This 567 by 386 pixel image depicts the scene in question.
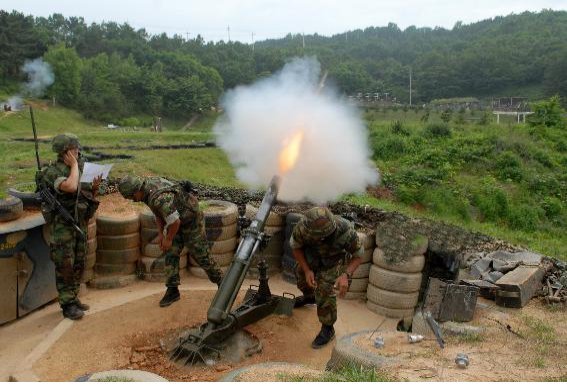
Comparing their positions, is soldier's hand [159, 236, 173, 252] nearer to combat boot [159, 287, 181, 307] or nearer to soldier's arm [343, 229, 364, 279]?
combat boot [159, 287, 181, 307]

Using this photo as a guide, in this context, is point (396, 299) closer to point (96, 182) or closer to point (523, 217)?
point (96, 182)

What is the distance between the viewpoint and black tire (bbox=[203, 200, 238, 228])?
8.05 meters

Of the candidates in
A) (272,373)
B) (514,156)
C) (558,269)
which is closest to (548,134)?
(514,156)

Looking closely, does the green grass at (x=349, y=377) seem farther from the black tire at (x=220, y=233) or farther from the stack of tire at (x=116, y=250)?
the stack of tire at (x=116, y=250)

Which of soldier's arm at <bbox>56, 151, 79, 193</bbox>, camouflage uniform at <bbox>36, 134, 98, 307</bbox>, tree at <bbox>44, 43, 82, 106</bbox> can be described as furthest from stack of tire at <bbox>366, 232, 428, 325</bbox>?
tree at <bbox>44, 43, 82, 106</bbox>

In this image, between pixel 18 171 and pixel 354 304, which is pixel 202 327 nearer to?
pixel 354 304

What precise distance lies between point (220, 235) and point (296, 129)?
1905 millimetres

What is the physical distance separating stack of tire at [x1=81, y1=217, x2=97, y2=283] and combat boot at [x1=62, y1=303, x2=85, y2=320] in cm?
88

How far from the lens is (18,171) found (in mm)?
14867

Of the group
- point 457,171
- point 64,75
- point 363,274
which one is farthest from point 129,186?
point 64,75

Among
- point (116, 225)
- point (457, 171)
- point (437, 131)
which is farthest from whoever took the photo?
point (437, 131)

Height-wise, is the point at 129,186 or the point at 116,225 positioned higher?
the point at 129,186

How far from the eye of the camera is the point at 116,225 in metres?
7.76

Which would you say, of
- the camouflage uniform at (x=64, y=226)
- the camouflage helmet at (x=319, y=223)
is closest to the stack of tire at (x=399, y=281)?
the camouflage helmet at (x=319, y=223)
